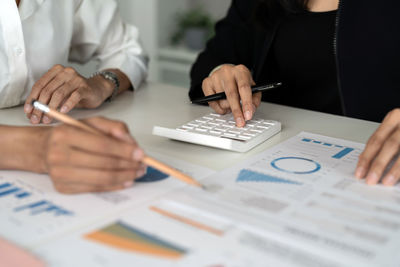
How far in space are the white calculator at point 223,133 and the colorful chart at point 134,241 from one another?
305 millimetres

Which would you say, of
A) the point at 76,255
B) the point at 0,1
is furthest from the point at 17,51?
the point at 76,255

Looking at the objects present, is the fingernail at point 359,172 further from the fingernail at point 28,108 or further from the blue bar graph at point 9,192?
the fingernail at point 28,108

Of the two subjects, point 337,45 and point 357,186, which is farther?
point 337,45

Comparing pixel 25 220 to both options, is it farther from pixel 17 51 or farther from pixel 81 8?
pixel 81 8

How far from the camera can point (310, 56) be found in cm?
129

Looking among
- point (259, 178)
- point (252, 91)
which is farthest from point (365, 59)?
point (259, 178)

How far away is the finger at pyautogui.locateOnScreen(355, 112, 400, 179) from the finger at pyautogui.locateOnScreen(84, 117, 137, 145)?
1.18 feet

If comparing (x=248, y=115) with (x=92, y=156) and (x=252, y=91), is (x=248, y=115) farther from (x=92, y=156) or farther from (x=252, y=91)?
(x=92, y=156)

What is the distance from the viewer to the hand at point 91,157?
0.60 metres

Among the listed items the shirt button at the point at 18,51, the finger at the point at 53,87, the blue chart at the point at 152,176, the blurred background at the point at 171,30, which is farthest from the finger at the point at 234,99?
the blurred background at the point at 171,30

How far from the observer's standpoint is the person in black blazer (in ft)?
3.74

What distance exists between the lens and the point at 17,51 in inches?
40.6

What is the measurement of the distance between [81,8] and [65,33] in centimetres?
10

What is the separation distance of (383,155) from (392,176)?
0.04 m
